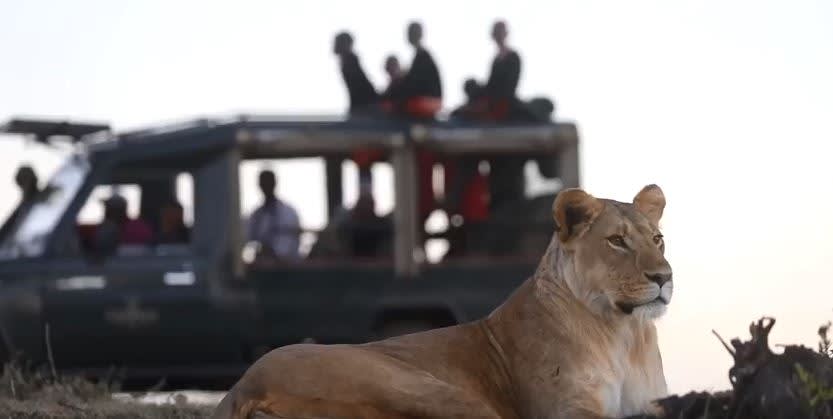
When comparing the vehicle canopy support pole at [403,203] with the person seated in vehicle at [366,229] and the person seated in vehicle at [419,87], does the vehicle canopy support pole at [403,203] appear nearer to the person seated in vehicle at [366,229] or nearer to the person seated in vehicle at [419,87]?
the person seated in vehicle at [366,229]

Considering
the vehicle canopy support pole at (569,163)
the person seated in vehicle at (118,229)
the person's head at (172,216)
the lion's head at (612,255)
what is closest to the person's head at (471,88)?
the vehicle canopy support pole at (569,163)

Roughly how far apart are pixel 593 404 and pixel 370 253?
7161 millimetres

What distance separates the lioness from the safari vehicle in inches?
256

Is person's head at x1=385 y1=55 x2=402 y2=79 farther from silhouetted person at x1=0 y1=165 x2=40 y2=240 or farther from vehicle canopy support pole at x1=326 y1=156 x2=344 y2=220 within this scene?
silhouetted person at x1=0 y1=165 x2=40 y2=240

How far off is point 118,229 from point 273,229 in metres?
1.04

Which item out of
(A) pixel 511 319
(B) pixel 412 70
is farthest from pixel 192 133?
(A) pixel 511 319

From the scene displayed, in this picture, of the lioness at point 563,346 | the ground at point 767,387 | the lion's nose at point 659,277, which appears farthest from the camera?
the lion's nose at point 659,277

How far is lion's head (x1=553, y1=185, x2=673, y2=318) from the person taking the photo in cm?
502

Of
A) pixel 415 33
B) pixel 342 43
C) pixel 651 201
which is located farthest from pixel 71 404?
pixel 342 43

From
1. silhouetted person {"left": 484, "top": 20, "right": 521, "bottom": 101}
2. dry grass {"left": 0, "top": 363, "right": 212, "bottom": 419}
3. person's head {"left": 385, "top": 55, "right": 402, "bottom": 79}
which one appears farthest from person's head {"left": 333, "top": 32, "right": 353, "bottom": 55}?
dry grass {"left": 0, "top": 363, "right": 212, "bottom": 419}

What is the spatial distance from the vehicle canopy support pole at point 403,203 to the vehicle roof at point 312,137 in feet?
0.31

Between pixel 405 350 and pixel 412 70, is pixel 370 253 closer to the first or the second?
pixel 412 70

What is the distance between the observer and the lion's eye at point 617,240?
5.11 meters

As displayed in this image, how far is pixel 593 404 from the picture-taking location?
496cm
